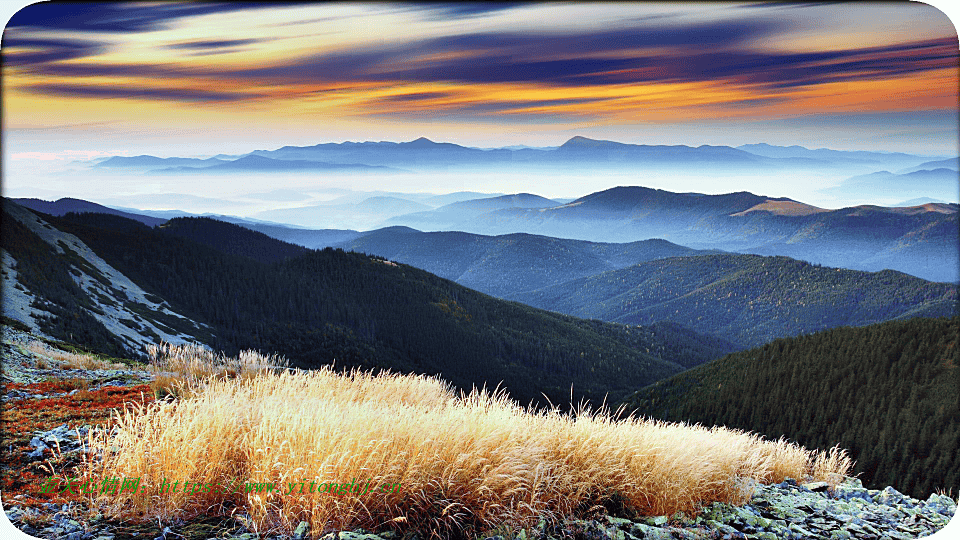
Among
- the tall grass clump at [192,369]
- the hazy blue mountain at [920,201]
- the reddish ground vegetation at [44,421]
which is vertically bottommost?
the tall grass clump at [192,369]

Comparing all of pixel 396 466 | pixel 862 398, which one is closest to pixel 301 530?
pixel 396 466

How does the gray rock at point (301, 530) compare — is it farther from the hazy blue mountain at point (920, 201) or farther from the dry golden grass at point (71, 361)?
the hazy blue mountain at point (920, 201)

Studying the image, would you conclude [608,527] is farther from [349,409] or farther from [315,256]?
[315,256]

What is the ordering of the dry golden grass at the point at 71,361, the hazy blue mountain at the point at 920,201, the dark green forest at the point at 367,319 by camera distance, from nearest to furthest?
the dry golden grass at the point at 71,361
the hazy blue mountain at the point at 920,201
the dark green forest at the point at 367,319

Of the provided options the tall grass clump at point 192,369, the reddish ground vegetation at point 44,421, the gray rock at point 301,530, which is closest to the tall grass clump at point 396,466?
the gray rock at point 301,530

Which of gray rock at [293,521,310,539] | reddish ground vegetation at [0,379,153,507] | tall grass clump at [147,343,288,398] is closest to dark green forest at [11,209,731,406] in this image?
tall grass clump at [147,343,288,398]

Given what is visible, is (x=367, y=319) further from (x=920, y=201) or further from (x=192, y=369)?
(x=192, y=369)

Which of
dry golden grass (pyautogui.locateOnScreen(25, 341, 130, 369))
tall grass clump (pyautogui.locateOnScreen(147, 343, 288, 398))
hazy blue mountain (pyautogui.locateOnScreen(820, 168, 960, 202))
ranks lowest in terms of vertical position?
dry golden grass (pyautogui.locateOnScreen(25, 341, 130, 369))

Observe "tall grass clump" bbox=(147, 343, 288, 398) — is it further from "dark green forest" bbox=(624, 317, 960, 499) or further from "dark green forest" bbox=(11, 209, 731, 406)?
"dark green forest" bbox=(11, 209, 731, 406)
